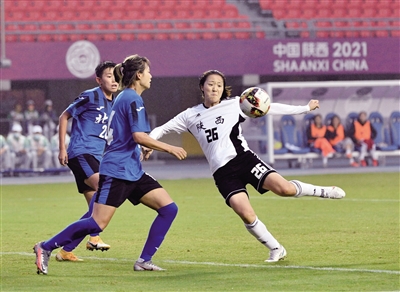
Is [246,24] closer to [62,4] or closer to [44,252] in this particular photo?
[62,4]

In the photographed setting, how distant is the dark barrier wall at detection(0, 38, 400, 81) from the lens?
87.1 ft

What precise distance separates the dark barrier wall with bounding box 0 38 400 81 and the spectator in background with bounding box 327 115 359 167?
7.17 ft

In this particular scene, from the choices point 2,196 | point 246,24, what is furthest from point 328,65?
point 2,196

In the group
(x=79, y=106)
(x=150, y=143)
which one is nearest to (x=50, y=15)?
(x=79, y=106)

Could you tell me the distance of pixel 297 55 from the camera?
28.0 m

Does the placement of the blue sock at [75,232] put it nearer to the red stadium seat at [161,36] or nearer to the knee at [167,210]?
the knee at [167,210]

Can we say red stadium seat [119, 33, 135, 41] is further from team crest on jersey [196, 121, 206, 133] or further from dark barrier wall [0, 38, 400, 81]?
team crest on jersey [196, 121, 206, 133]

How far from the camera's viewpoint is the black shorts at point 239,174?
863cm

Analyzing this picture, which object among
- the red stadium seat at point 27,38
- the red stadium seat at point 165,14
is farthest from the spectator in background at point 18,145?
the red stadium seat at point 165,14

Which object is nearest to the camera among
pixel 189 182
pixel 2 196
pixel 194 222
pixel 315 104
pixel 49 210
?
pixel 315 104

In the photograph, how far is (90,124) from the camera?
31.9 ft

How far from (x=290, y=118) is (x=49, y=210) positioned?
1320 cm

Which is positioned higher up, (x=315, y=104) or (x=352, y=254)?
(x=315, y=104)

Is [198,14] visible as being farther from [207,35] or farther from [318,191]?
[318,191]
